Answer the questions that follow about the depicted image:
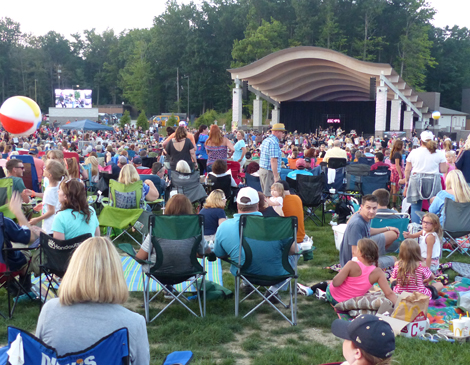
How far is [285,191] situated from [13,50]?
84293mm

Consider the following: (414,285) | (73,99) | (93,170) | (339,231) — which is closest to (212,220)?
(339,231)

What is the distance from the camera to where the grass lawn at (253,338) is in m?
3.81

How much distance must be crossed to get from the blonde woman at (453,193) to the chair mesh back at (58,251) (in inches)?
183

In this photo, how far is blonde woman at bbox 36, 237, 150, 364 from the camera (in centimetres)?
213

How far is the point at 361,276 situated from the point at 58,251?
8.29 ft

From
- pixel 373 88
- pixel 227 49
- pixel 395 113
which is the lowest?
pixel 395 113

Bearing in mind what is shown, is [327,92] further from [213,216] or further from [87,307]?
[87,307]

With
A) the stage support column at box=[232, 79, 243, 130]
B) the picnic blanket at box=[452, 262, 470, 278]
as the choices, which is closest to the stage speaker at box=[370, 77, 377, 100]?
the stage support column at box=[232, 79, 243, 130]

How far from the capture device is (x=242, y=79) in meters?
34.1

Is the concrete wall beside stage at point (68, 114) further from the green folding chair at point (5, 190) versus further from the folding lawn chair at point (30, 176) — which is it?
the green folding chair at point (5, 190)

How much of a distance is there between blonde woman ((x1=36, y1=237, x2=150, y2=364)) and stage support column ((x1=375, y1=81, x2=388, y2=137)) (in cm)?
2928

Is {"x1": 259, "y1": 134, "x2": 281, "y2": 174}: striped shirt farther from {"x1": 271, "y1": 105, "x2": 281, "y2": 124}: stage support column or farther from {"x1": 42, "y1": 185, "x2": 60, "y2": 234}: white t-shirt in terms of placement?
{"x1": 271, "y1": 105, "x2": 281, "y2": 124}: stage support column

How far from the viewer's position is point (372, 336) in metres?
1.80

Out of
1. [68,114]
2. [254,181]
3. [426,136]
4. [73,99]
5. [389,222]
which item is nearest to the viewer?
[389,222]
